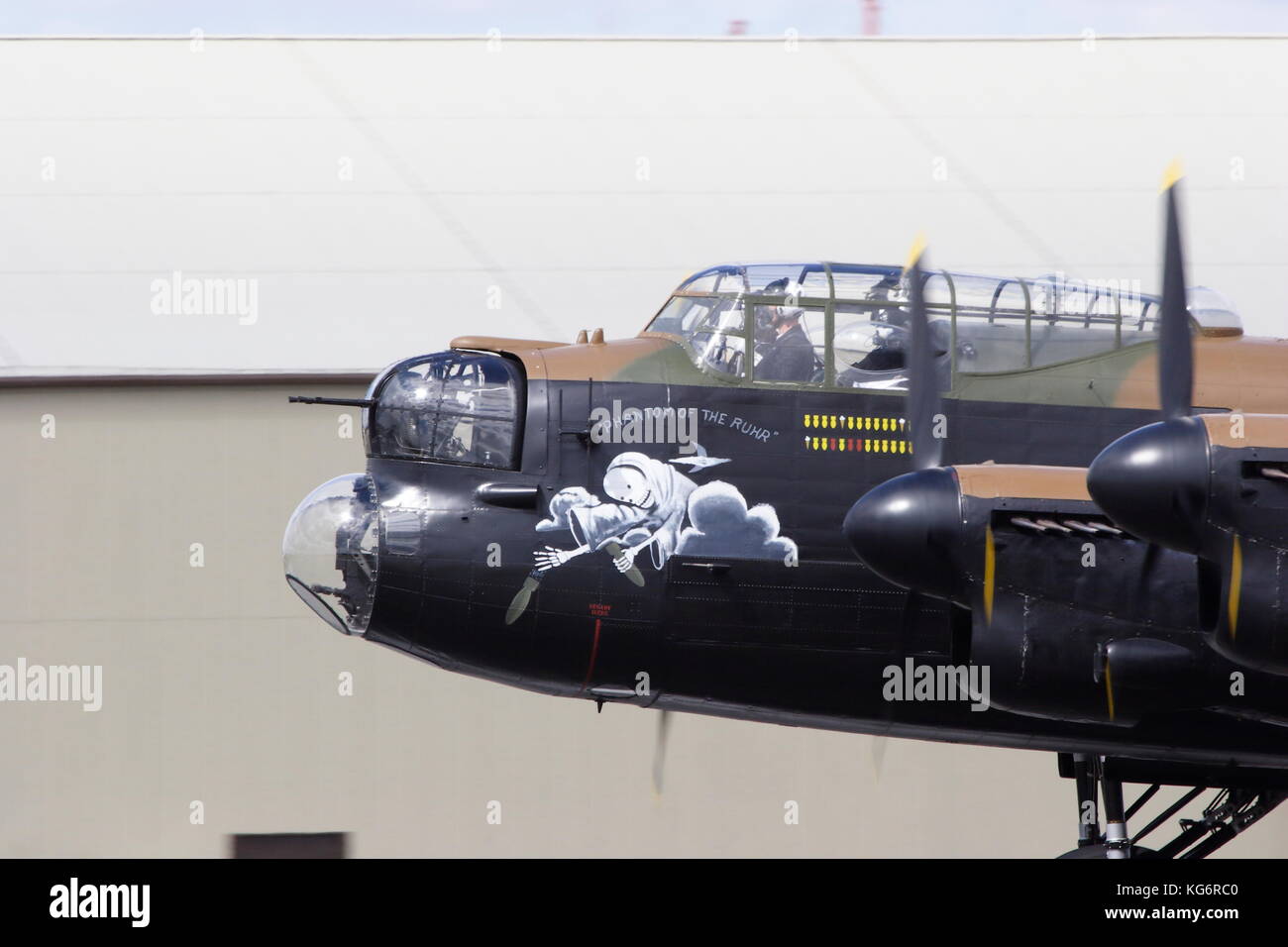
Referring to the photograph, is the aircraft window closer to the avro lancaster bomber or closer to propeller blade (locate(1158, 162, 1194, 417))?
the avro lancaster bomber

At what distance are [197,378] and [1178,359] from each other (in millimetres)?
11096

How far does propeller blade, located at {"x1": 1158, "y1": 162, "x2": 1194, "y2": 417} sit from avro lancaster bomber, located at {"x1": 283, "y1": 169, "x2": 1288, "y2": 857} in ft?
2.52

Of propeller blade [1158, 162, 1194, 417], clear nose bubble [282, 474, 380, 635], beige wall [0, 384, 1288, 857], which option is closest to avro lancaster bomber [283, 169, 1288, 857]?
clear nose bubble [282, 474, 380, 635]

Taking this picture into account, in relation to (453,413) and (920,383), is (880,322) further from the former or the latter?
(453,413)

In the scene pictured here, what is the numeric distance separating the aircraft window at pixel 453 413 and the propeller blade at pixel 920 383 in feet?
8.38

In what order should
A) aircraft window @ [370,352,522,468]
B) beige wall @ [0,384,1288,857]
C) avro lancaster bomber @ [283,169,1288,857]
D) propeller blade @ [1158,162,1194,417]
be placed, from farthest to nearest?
1. beige wall @ [0,384,1288,857]
2. aircraft window @ [370,352,522,468]
3. avro lancaster bomber @ [283,169,1288,857]
4. propeller blade @ [1158,162,1194,417]

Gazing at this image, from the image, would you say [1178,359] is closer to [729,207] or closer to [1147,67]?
[729,207]

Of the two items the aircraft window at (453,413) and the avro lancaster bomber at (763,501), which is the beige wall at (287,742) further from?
the aircraft window at (453,413)

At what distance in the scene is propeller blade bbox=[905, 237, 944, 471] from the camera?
9.31 m

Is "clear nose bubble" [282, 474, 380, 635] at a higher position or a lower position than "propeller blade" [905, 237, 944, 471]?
lower

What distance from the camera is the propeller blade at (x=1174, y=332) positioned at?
8172 millimetres

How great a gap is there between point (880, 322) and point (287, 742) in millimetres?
8645

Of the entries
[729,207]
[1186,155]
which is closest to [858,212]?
[729,207]

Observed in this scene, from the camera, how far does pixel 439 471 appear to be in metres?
9.62
